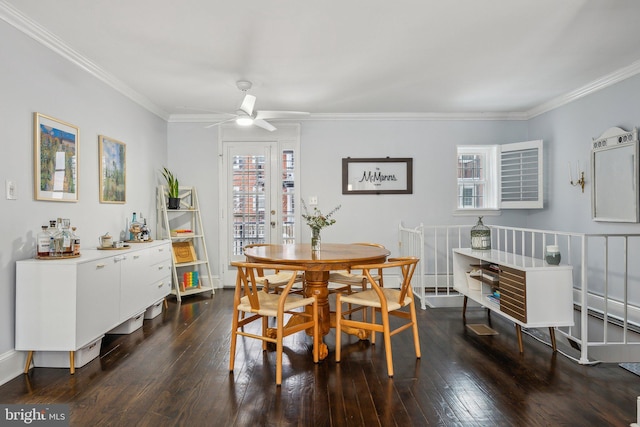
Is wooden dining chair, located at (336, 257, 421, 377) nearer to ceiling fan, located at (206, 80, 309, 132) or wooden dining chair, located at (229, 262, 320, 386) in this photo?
wooden dining chair, located at (229, 262, 320, 386)

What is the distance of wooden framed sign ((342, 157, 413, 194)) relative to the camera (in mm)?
5305

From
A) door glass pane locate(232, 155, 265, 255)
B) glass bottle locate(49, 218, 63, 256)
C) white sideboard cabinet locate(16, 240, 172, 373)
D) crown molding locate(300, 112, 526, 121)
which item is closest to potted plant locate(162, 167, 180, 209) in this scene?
door glass pane locate(232, 155, 265, 255)

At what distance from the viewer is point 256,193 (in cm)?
527

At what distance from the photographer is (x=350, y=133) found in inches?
209

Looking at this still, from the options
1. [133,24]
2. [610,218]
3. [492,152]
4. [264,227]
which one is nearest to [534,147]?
[492,152]

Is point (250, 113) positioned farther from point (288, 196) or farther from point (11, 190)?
point (11, 190)

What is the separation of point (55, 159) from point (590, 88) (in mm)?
5259

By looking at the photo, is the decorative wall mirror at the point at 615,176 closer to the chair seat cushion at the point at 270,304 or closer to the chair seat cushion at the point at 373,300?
the chair seat cushion at the point at 373,300

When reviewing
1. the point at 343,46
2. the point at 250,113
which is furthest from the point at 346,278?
the point at 343,46

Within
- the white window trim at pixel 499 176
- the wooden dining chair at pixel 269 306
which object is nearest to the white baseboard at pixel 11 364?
the wooden dining chair at pixel 269 306

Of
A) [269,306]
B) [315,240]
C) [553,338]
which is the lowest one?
[553,338]

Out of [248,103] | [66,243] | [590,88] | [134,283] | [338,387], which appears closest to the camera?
[338,387]

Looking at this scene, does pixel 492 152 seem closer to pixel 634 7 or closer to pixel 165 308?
pixel 634 7

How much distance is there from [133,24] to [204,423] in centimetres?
268
